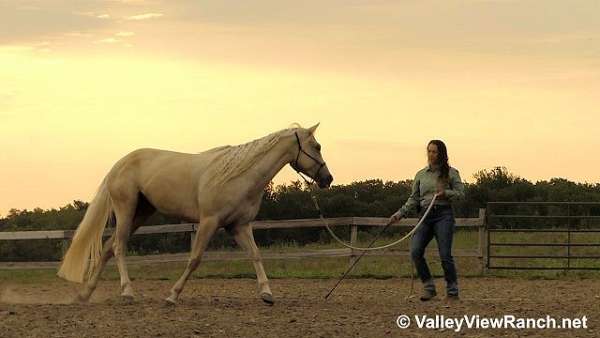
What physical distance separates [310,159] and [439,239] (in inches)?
Result: 60.8

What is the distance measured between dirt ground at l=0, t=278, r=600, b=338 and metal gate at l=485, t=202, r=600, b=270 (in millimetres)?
2895

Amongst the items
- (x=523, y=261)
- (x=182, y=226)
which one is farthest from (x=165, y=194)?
(x=523, y=261)

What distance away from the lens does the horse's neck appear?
10367 millimetres

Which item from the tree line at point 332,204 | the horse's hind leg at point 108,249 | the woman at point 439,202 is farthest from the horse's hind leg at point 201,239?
the tree line at point 332,204

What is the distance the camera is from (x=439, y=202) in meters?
10.4

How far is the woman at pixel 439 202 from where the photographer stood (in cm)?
1038

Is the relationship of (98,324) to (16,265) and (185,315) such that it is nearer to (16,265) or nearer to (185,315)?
(185,315)

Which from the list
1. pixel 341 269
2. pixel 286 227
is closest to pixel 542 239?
pixel 341 269

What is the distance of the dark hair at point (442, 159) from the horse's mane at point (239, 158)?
1.46m

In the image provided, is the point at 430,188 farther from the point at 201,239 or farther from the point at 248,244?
the point at 201,239

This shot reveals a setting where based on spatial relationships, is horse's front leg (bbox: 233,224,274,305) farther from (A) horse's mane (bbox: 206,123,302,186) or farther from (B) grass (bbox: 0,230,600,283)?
(B) grass (bbox: 0,230,600,283)

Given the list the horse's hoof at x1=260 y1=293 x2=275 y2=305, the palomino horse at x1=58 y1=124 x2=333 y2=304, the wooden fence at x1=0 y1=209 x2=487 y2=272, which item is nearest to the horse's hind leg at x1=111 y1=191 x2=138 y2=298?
the palomino horse at x1=58 y1=124 x2=333 y2=304

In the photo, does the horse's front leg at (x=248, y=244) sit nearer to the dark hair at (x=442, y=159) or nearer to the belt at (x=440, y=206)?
the belt at (x=440, y=206)

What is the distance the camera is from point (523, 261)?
19.7m
